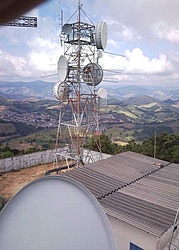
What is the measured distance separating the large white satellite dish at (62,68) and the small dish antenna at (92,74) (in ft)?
1.73

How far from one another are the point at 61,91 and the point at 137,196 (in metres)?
3.97

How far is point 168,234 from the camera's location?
2.72m

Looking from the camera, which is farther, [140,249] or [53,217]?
[140,249]

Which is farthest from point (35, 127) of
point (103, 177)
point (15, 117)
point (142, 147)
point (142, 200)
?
point (142, 200)

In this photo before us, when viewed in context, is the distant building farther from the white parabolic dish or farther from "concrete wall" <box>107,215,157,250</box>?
the white parabolic dish

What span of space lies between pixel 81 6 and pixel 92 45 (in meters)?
0.95

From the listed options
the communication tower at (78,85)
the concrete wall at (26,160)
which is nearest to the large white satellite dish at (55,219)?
the communication tower at (78,85)

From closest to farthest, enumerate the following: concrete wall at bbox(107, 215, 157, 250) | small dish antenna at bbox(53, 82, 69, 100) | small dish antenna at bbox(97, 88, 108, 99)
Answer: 1. concrete wall at bbox(107, 215, 157, 250)
2. small dish antenna at bbox(53, 82, 69, 100)
3. small dish antenna at bbox(97, 88, 108, 99)

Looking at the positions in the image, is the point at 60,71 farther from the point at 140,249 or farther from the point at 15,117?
the point at 140,249

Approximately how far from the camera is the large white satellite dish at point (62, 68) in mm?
6354

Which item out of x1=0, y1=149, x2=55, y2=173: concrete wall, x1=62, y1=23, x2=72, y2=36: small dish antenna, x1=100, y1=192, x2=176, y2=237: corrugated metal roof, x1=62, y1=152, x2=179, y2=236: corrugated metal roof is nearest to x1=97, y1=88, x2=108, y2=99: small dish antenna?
Result: x1=62, y1=23, x2=72, y2=36: small dish antenna

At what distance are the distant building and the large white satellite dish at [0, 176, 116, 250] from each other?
5.96ft

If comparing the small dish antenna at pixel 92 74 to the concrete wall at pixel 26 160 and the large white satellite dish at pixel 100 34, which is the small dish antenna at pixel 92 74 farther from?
the concrete wall at pixel 26 160

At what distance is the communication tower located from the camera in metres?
6.47
